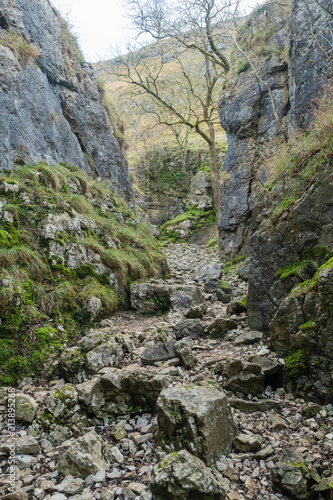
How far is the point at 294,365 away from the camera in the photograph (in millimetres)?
4414

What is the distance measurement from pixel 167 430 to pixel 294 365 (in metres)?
2.14

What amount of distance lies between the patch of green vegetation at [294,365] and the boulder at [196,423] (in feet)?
4.41

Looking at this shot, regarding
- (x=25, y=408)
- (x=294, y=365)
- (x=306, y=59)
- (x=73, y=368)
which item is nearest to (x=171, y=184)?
(x=306, y=59)

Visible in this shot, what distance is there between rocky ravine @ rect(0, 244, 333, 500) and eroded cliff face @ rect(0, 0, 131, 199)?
7123 mm

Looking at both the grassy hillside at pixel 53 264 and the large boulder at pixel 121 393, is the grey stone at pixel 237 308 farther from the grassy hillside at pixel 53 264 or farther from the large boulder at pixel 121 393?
the large boulder at pixel 121 393

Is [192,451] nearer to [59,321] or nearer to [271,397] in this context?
[271,397]

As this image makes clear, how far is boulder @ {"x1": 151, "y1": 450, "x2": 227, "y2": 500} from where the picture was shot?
8.52 ft

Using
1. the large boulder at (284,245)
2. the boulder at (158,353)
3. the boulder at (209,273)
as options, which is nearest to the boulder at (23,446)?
the boulder at (158,353)

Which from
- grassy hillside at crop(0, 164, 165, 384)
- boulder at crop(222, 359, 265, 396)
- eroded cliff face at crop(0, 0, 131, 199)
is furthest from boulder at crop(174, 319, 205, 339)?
eroded cliff face at crop(0, 0, 131, 199)

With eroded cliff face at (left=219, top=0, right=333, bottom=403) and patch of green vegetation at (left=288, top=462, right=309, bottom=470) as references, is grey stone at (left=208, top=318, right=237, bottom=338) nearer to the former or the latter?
eroded cliff face at (left=219, top=0, right=333, bottom=403)

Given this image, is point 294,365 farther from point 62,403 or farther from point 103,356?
point 62,403

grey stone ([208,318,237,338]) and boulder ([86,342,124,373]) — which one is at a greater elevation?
boulder ([86,342,124,373])

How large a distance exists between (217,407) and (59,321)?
3.92 meters

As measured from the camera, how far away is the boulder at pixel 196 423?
126 inches
